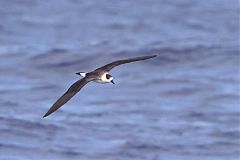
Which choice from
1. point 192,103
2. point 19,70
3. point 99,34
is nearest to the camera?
point 192,103

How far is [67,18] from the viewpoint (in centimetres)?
2236

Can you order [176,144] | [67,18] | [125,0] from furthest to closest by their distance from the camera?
1. [125,0]
2. [67,18]
3. [176,144]

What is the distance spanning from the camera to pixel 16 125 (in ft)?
47.9

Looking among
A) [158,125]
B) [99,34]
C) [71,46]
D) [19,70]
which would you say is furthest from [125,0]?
[158,125]

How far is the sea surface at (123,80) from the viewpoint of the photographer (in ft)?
46.1

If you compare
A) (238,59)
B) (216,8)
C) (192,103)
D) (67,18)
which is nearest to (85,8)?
(67,18)

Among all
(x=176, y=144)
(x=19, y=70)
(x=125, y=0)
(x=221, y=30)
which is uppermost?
(x=125, y=0)

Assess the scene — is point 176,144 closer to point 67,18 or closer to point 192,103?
point 192,103

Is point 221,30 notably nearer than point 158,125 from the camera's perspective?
No

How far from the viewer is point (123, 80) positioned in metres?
17.7

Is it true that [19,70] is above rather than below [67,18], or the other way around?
below

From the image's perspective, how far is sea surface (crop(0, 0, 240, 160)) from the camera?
554 inches

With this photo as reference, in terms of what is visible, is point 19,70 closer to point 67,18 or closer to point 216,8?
point 67,18

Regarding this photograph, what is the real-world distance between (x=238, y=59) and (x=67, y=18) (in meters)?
4.72
